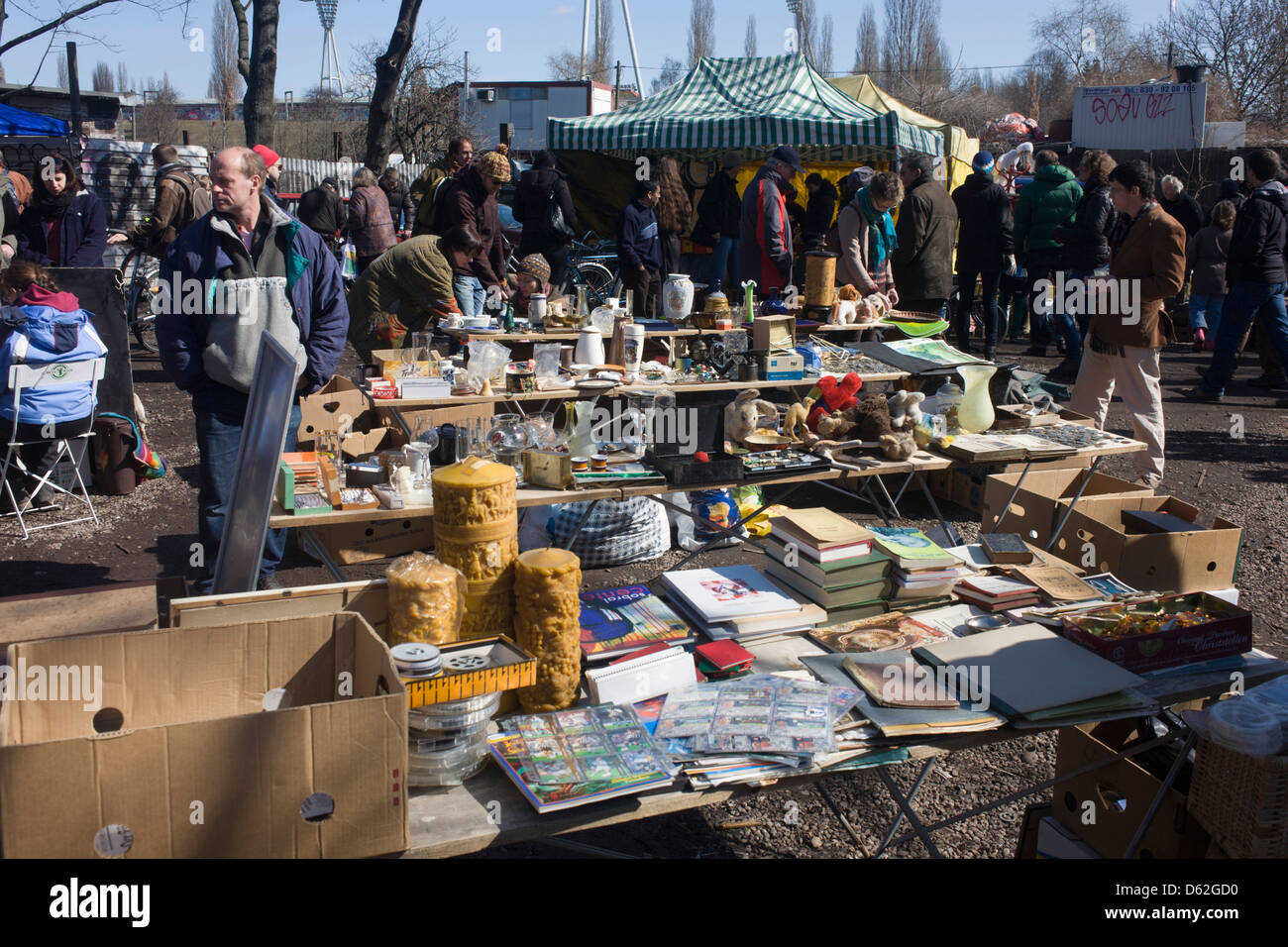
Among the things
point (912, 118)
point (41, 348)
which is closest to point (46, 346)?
point (41, 348)

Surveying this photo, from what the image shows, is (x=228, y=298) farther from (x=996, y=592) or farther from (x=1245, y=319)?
(x=1245, y=319)

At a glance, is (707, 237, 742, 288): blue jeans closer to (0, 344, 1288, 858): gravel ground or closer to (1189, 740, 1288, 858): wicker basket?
(0, 344, 1288, 858): gravel ground

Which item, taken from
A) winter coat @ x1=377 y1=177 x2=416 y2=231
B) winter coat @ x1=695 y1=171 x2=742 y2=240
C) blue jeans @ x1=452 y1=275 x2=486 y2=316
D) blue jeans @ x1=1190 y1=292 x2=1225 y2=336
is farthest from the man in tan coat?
winter coat @ x1=377 y1=177 x2=416 y2=231

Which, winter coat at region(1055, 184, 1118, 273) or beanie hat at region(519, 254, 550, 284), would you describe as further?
winter coat at region(1055, 184, 1118, 273)

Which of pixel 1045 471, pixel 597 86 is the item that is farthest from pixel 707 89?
pixel 597 86

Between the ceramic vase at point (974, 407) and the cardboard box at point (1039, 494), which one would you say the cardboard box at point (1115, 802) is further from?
the ceramic vase at point (974, 407)

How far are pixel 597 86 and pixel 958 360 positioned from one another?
83.3 feet

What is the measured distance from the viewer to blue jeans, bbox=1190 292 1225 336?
10930 mm

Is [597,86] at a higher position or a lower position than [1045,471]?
higher

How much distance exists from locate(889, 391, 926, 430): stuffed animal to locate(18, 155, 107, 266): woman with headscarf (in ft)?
22.6

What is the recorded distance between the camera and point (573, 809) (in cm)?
206

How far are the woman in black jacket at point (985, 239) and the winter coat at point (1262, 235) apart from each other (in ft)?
6.59

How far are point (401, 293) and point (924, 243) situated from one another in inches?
176
